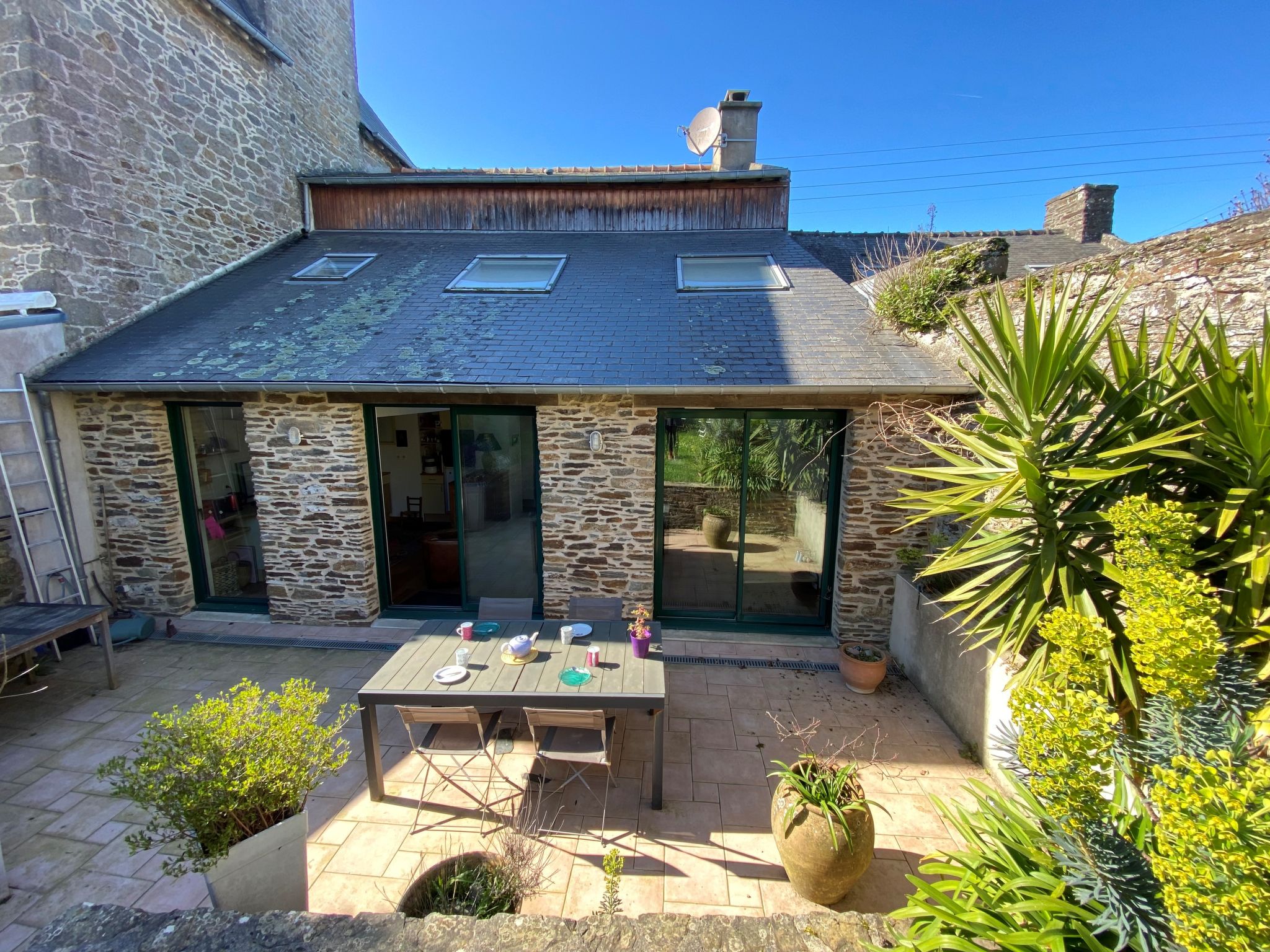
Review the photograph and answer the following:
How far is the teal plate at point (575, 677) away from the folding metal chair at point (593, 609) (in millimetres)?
1064

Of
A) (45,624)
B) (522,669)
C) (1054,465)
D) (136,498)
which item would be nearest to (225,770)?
(522,669)

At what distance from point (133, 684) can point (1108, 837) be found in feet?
23.3

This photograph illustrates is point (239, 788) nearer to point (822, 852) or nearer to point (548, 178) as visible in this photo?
point (822, 852)

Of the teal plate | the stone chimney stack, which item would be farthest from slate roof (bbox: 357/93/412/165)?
the teal plate

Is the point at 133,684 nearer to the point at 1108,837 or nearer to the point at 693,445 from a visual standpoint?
the point at 693,445

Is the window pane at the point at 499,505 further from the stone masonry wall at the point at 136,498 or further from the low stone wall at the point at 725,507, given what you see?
the stone masonry wall at the point at 136,498

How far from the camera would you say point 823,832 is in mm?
2697

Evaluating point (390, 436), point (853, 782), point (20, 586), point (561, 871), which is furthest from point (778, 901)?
point (20, 586)

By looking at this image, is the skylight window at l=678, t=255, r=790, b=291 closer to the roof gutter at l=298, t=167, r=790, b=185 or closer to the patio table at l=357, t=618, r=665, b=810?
the roof gutter at l=298, t=167, r=790, b=185

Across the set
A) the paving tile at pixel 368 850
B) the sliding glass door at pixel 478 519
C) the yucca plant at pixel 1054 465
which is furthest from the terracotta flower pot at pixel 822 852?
the sliding glass door at pixel 478 519

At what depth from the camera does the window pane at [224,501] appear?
243 inches

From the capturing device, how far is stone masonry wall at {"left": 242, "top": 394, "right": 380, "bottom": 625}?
561 centimetres

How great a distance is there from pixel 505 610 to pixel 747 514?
110 inches

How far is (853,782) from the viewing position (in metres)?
2.94
